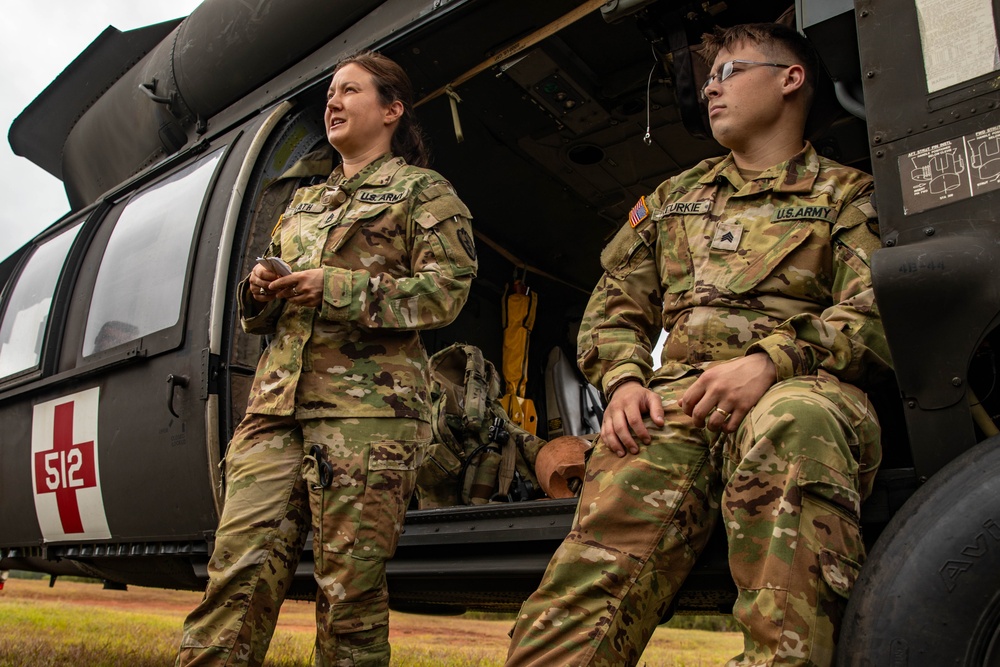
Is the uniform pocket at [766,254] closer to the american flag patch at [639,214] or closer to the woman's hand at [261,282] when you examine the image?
the american flag patch at [639,214]

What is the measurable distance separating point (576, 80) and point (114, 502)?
7.41 ft

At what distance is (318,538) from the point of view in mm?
1907

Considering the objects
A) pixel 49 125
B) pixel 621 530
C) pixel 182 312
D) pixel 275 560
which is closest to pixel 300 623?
pixel 49 125

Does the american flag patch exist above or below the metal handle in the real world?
above

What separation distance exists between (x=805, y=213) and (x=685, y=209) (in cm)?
28

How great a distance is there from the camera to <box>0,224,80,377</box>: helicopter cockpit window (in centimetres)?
360

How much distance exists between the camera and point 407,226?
2.17m

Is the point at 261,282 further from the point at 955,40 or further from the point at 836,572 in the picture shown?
the point at 955,40

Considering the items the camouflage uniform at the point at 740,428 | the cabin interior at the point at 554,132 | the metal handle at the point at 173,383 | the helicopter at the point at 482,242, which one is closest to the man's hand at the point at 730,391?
the camouflage uniform at the point at 740,428

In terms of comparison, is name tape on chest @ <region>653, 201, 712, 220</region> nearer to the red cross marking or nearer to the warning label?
the warning label

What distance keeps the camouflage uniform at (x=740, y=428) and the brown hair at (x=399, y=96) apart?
0.79m

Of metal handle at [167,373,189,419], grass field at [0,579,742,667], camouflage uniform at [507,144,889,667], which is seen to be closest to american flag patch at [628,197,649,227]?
camouflage uniform at [507,144,889,667]

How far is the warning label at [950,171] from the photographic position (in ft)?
4.60

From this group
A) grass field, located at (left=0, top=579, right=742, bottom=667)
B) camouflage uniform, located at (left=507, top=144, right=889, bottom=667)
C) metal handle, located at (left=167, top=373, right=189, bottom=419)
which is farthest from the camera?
grass field, located at (left=0, top=579, right=742, bottom=667)
